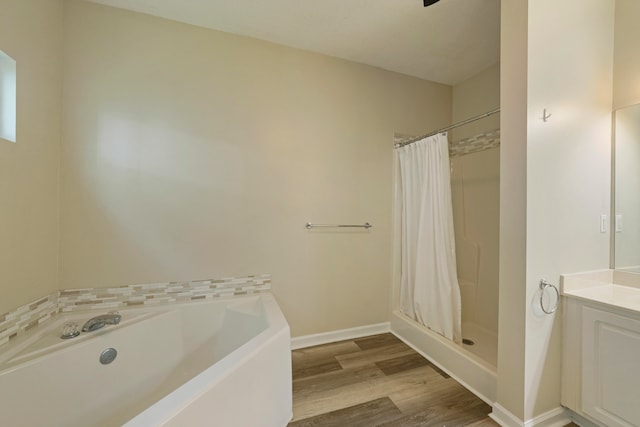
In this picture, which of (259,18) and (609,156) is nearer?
(609,156)

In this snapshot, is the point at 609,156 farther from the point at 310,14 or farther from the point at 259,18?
the point at 259,18

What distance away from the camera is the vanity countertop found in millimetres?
1209

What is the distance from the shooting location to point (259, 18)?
67.7 inches

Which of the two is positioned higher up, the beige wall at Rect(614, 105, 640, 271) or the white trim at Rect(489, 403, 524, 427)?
the beige wall at Rect(614, 105, 640, 271)

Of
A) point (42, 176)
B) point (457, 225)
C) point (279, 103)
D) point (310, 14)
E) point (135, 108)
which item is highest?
point (310, 14)

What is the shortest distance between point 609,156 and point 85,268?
3.49 m

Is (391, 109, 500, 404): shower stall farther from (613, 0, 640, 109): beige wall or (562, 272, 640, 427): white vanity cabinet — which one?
(613, 0, 640, 109): beige wall

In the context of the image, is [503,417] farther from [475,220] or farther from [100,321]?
[100,321]

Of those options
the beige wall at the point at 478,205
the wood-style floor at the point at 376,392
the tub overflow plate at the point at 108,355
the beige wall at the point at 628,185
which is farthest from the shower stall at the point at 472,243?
the tub overflow plate at the point at 108,355

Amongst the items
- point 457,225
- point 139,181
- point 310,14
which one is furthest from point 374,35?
point 139,181

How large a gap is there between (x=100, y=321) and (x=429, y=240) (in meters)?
2.42

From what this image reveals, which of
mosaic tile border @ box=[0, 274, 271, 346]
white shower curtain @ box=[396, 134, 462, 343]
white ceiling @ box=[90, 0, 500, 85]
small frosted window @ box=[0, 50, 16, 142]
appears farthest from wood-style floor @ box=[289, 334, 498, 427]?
white ceiling @ box=[90, 0, 500, 85]

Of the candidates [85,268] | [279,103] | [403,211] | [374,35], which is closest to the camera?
[85,268]

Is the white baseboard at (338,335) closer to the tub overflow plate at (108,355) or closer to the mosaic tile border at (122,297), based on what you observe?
the mosaic tile border at (122,297)
